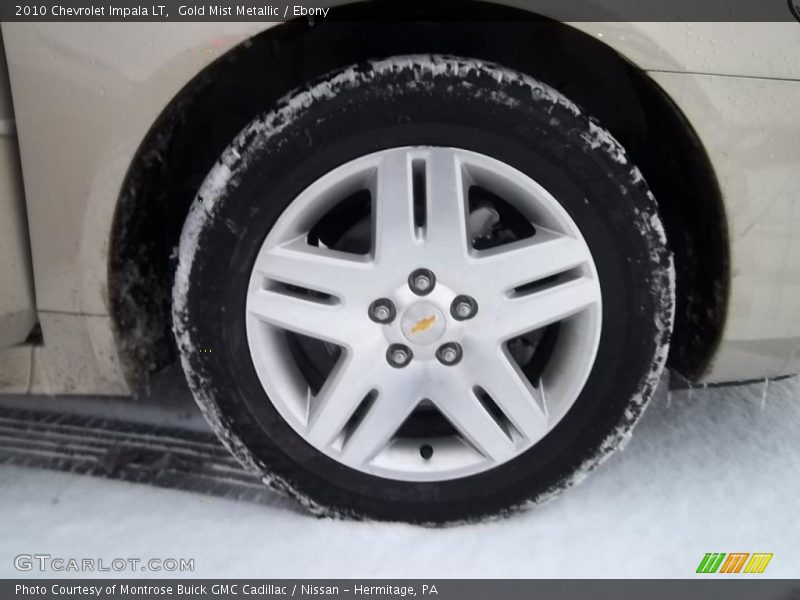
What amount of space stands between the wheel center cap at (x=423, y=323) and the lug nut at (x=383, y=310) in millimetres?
26

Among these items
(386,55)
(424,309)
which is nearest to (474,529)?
(424,309)

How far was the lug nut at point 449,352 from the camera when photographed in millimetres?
1465

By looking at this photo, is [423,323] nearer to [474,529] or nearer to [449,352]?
[449,352]

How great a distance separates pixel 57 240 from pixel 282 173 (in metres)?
0.51

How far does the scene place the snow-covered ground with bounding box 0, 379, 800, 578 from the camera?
1.48 meters

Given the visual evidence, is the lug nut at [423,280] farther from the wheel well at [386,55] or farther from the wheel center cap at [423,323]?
the wheel well at [386,55]

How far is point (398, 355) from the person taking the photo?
1466 mm

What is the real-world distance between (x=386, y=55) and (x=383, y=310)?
0.58 meters

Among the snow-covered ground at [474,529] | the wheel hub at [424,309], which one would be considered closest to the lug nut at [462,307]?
the wheel hub at [424,309]

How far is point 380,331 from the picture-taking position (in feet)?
4.80

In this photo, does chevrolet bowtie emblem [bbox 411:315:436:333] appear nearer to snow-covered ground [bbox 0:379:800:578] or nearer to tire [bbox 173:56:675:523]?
tire [bbox 173:56:675:523]

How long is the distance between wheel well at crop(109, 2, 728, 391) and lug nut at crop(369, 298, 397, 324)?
19.0 inches
